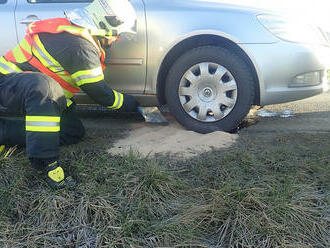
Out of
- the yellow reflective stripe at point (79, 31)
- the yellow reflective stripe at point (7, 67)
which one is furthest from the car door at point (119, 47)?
the yellow reflective stripe at point (7, 67)

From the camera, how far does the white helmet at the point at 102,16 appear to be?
8.71 feet

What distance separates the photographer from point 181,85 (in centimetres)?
328

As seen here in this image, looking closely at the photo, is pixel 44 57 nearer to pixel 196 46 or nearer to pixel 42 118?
pixel 42 118

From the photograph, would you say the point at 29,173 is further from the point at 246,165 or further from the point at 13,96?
the point at 246,165

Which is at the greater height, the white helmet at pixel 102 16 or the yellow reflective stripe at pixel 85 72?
the white helmet at pixel 102 16

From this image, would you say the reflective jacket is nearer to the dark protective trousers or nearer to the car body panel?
the dark protective trousers

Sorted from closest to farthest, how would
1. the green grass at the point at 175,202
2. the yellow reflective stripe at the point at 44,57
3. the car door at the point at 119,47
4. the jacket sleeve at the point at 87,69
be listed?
1. the green grass at the point at 175,202
2. the jacket sleeve at the point at 87,69
3. the yellow reflective stripe at the point at 44,57
4. the car door at the point at 119,47

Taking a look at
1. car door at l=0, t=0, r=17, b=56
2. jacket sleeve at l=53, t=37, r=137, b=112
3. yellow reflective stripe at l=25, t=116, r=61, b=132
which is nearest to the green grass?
yellow reflective stripe at l=25, t=116, r=61, b=132

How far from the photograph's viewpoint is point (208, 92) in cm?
327

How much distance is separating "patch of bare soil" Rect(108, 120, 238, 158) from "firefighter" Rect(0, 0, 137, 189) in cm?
33

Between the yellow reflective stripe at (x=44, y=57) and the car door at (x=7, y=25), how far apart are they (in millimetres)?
989

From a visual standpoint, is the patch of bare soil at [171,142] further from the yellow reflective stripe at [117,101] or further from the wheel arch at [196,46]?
the wheel arch at [196,46]

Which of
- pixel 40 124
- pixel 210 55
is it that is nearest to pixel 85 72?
pixel 40 124

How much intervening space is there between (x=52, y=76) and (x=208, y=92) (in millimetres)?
1423
